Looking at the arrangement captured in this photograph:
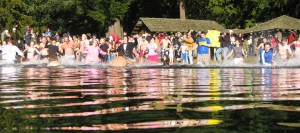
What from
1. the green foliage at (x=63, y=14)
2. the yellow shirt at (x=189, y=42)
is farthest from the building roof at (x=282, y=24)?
the yellow shirt at (x=189, y=42)

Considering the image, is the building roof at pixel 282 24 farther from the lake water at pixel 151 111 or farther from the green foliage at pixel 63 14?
the lake water at pixel 151 111

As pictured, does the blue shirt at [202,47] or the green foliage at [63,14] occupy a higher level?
the green foliage at [63,14]

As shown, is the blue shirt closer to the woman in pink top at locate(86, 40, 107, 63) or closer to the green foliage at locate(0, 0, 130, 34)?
the woman in pink top at locate(86, 40, 107, 63)

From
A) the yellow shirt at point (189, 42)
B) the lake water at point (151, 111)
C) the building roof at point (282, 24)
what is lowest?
the lake water at point (151, 111)

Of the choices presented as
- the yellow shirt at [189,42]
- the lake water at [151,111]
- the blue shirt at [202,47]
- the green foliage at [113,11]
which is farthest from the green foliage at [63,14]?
the lake water at [151,111]

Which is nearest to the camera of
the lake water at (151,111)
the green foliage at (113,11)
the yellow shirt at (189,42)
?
the lake water at (151,111)

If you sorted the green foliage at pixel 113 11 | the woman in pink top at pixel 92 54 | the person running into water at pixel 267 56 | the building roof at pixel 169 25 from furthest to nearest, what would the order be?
the green foliage at pixel 113 11 → the building roof at pixel 169 25 → the woman in pink top at pixel 92 54 → the person running into water at pixel 267 56

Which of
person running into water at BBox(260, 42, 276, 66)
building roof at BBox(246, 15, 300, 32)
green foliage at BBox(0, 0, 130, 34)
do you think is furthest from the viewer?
green foliage at BBox(0, 0, 130, 34)

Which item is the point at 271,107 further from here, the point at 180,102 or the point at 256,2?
the point at 256,2

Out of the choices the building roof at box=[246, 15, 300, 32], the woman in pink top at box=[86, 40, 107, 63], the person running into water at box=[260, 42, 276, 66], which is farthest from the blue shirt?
the building roof at box=[246, 15, 300, 32]

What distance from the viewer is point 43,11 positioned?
67.1 meters

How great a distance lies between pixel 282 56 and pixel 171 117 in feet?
87.3

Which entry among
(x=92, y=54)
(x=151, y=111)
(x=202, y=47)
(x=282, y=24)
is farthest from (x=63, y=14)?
(x=151, y=111)

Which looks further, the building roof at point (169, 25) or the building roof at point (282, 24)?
the building roof at point (282, 24)
